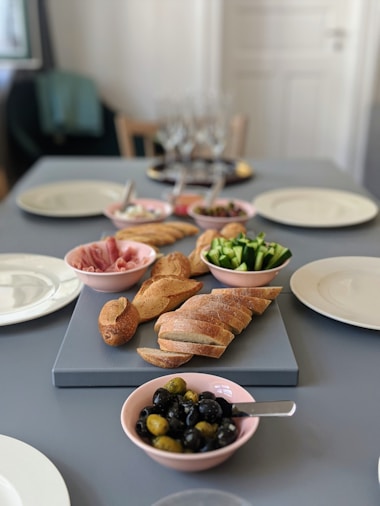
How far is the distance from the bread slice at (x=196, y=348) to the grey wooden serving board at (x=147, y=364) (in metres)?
0.02

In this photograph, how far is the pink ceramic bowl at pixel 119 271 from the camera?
965mm

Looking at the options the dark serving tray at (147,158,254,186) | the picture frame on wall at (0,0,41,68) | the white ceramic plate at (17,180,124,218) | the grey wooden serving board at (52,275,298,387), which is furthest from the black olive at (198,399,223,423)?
the picture frame on wall at (0,0,41,68)

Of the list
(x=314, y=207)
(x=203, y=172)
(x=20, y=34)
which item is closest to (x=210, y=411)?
(x=314, y=207)

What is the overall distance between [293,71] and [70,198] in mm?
2684

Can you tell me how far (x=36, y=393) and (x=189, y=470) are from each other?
261 millimetres

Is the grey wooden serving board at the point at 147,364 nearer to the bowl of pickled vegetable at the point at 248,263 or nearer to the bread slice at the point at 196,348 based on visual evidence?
the bread slice at the point at 196,348

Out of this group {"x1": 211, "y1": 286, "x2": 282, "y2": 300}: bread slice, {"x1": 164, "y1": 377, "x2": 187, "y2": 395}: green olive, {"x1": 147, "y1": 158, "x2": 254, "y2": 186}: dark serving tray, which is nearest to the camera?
{"x1": 164, "y1": 377, "x2": 187, "y2": 395}: green olive

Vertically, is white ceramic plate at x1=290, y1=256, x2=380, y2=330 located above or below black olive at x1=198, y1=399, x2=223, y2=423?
below

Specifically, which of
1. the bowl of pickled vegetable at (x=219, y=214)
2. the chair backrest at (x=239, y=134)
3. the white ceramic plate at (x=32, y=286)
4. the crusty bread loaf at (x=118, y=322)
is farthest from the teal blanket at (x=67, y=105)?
the crusty bread loaf at (x=118, y=322)

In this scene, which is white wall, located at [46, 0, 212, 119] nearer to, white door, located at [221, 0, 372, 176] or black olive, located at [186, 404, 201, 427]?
white door, located at [221, 0, 372, 176]

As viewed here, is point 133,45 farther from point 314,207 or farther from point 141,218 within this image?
point 141,218

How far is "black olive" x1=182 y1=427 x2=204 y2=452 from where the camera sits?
0.60 metres

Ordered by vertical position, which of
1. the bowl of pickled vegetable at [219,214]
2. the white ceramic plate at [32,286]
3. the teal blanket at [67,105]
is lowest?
the teal blanket at [67,105]

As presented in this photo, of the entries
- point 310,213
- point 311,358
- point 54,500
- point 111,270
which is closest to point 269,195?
point 310,213
